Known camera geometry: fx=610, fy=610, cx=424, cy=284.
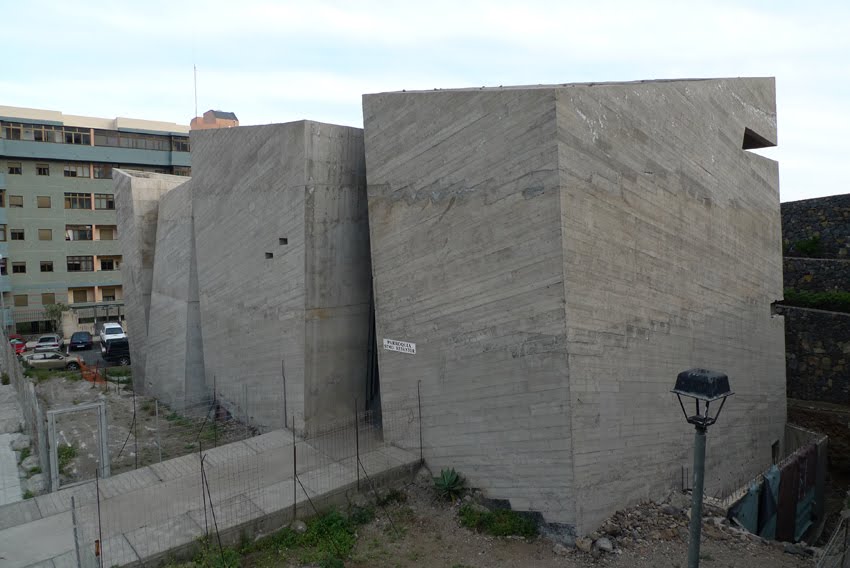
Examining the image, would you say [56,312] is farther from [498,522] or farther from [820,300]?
[820,300]

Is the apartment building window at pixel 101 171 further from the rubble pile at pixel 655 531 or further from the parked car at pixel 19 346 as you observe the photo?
the rubble pile at pixel 655 531

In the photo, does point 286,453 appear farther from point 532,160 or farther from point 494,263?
point 532,160

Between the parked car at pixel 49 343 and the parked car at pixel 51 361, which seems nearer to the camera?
the parked car at pixel 51 361

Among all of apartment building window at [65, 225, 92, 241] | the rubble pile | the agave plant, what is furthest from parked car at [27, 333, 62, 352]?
the rubble pile

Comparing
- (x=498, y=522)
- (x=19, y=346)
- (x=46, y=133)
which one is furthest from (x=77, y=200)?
(x=498, y=522)

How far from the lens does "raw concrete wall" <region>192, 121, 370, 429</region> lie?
11.5m

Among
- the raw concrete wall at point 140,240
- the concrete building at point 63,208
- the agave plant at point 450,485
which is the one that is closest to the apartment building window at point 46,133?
the concrete building at point 63,208

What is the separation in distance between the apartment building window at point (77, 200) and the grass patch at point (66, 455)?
2817cm

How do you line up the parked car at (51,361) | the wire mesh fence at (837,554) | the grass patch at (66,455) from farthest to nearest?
the parked car at (51,361), the grass patch at (66,455), the wire mesh fence at (837,554)

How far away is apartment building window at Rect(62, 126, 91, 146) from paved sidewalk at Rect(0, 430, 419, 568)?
31934 millimetres

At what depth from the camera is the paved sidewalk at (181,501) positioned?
7.79 metres

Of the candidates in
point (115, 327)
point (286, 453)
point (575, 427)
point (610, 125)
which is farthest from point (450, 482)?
point (115, 327)

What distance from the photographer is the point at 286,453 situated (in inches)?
435

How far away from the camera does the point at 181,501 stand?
29.8ft
